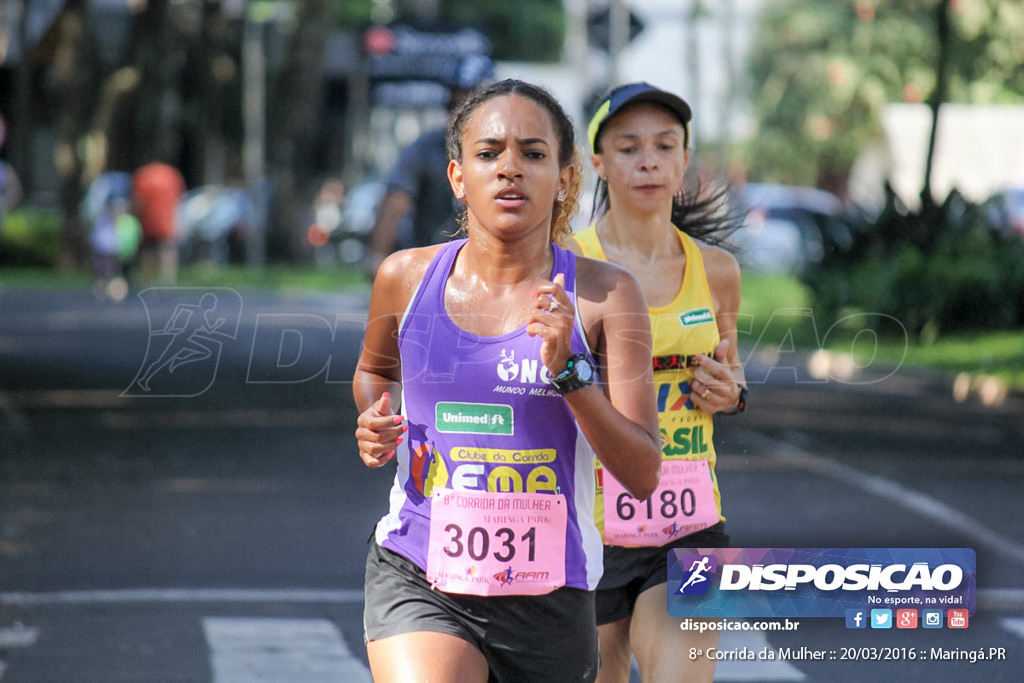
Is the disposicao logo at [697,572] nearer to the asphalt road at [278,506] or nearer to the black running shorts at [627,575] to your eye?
the black running shorts at [627,575]

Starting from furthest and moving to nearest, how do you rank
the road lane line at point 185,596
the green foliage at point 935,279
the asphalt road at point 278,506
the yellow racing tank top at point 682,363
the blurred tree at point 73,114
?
the blurred tree at point 73,114 < the green foliage at point 935,279 < the road lane line at point 185,596 < the asphalt road at point 278,506 < the yellow racing tank top at point 682,363

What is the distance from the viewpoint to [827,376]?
56.1 ft

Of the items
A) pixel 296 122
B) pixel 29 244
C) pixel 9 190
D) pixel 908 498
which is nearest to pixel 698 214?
pixel 908 498

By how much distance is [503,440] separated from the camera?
3756 mm

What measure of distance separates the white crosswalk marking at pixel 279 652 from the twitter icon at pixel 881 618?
2025 millimetres

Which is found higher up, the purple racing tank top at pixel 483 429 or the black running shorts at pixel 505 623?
the purple racing tank top at pixel 483 429

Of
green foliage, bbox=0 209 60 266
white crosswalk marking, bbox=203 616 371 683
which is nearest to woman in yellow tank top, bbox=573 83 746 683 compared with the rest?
white crosswalk marking, bbox=203 616 371 683

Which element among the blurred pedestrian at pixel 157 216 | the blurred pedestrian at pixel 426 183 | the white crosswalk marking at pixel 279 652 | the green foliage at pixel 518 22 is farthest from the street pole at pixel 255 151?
the white crosswalk marking at pixel 279 652

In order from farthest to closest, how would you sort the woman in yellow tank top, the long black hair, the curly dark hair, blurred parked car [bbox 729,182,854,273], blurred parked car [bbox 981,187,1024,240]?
1. blurred parked car [bbox 729,182,854,273]
2. blurred parked car [bbox 981,187,1024,240]
3. the long black hair
4. the woman in yellow tank top
5. the curly dark hair

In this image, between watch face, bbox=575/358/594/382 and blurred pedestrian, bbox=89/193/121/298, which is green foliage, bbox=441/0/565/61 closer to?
blurred pedestrian, bbox=89/193/121/298

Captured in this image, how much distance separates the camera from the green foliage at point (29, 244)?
35.9 meters

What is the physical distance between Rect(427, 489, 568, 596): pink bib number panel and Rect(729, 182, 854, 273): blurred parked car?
16976mm

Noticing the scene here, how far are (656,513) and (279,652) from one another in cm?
234

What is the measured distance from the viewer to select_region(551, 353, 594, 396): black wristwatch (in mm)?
3541
